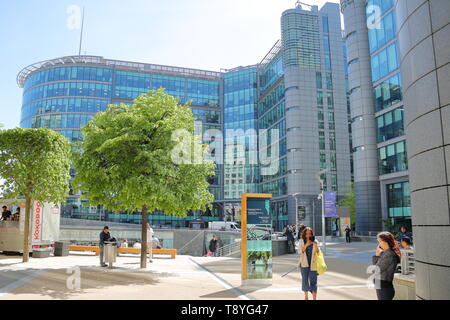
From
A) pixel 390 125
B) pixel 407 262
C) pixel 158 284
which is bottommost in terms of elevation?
pixel 158 284

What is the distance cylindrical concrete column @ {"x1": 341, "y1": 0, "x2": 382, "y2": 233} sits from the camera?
43.6 m

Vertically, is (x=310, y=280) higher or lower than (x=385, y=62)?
lower

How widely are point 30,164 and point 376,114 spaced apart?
34055 millimetres

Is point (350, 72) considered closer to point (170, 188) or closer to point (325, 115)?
point (325, 115)

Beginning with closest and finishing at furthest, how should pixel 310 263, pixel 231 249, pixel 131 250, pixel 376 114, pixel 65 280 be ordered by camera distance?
pixel 310 263 → pixel 65 280 → pixel 131 250 → pixel 231 249 → pixel 376 114

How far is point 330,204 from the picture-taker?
84.8 feet

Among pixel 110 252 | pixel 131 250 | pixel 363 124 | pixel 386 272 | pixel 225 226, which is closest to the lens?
pixel 386 272

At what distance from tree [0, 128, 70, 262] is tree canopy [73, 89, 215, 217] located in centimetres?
219

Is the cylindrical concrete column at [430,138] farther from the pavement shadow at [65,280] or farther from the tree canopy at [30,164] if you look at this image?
the tree canopy at [30,164]

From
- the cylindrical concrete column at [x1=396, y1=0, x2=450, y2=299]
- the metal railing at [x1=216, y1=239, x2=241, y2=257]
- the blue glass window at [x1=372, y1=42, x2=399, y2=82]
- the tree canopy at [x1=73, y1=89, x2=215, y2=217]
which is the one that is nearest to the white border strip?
the tree canopy at [x1=73, y1=89, x2=215, y2=217]

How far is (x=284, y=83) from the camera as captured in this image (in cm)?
6341

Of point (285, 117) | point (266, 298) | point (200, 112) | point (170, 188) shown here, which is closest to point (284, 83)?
point (285, 117)

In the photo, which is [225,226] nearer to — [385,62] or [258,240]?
[385,62]

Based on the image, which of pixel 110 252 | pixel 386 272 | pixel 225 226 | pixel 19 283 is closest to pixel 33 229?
pixel 110 252
